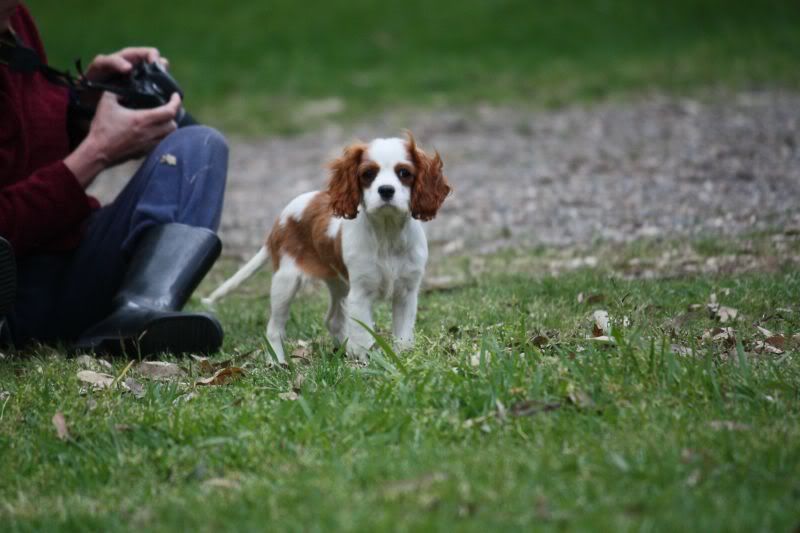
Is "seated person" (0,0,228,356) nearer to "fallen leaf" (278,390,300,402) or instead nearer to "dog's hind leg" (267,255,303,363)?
"dog's hind leg" (267,255,303,363)

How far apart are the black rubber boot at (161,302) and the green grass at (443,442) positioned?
0.20m

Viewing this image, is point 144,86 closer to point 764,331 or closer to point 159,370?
point 159,370

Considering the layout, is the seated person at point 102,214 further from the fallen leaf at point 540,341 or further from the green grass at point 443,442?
the fallen leaf at point 540,341

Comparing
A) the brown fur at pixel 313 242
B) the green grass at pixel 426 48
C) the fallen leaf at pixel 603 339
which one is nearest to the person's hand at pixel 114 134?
the brown fur at pixel 313 242

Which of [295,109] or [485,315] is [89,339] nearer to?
[485,315]

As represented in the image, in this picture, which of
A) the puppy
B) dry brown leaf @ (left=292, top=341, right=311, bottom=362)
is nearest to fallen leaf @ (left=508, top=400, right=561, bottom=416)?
the puppy

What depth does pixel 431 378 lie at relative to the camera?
3443 millimetres

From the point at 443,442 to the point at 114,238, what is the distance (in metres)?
2.43

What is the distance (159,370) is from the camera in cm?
424

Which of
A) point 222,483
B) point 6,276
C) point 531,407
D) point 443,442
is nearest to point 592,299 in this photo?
point 531,407

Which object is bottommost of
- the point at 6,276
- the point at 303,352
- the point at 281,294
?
the point at 303,352

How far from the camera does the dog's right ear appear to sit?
4215mm

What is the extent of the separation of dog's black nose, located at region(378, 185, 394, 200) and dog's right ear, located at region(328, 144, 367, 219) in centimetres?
19

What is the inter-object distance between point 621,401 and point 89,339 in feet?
8.19
